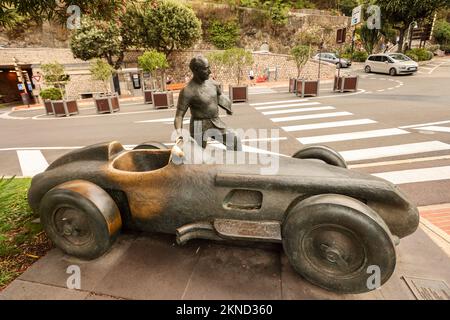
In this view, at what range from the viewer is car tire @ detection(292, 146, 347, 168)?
3.51 m

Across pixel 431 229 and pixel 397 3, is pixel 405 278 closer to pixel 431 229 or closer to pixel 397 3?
pixel 431 229

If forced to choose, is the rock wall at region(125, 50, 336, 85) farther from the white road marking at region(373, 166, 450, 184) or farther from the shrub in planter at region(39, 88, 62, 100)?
the white road marking at region(373, 166, 450, 184)

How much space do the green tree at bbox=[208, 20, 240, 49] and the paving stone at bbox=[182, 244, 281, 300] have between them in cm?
3559

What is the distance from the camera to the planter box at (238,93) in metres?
14.8

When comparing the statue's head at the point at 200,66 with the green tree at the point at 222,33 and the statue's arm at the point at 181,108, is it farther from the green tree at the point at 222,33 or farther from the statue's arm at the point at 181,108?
the green tree at the point at 222,33

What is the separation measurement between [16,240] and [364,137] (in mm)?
8126

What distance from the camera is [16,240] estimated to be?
11.2 feet

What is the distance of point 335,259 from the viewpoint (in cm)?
241

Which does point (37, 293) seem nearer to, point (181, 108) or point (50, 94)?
point (181, 108)

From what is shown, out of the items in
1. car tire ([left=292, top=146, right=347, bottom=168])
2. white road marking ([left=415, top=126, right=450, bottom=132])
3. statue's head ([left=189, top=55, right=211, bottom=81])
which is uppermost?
statue's head ([left=189, top=55, right=211, bottom=81])

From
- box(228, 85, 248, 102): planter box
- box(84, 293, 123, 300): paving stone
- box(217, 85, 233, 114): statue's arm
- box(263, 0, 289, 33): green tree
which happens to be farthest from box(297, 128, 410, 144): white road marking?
box(263, 0, 289, 33): green tree

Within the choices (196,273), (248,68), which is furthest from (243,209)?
(248,68)
